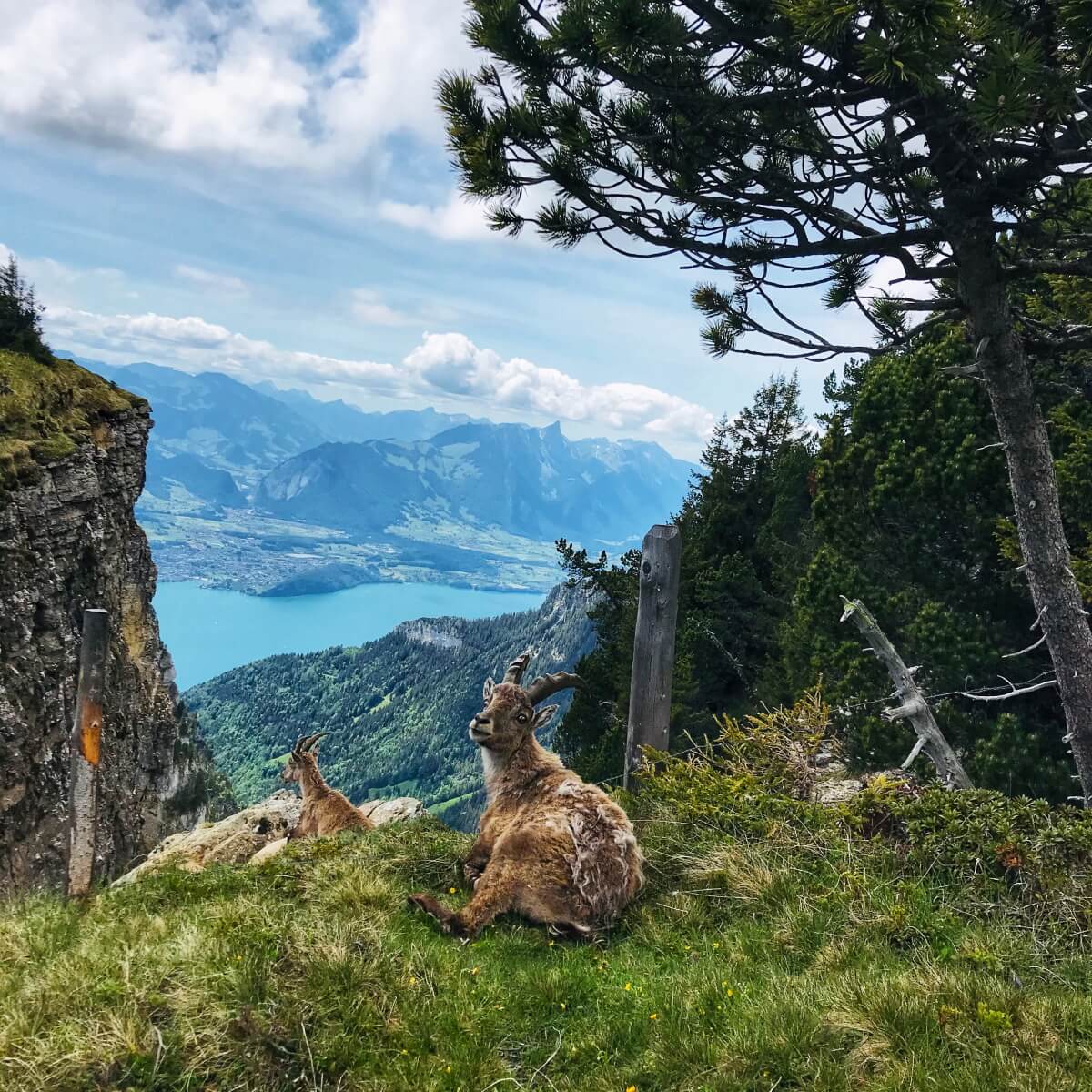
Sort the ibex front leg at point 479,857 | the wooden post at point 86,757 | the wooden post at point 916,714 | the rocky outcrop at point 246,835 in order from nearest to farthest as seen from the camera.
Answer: the wooden post at point 86,757
the ibex front leg at point 479,857
the wooden post at point 916,714
the rocky outcrop at point 246,835

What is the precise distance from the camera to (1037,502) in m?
7.68

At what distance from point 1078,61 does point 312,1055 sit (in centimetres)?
829

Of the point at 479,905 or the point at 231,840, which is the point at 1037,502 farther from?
the point at 231,840

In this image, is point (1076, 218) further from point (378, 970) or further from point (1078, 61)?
point (378, 970)

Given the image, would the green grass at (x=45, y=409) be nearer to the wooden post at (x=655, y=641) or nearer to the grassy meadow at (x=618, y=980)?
the grassy meadow at (x=618, y=980)

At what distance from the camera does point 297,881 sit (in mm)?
6223

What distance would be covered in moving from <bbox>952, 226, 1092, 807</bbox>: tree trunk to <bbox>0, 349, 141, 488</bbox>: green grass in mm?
26518

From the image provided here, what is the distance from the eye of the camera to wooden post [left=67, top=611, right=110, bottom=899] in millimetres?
6152

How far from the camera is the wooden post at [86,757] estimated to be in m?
6.15

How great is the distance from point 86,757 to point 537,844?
3968 millimetres

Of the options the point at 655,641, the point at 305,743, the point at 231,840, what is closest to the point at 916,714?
the point at 655,641

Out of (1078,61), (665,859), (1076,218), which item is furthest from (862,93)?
(665,859)

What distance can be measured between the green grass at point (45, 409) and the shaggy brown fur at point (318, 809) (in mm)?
17887

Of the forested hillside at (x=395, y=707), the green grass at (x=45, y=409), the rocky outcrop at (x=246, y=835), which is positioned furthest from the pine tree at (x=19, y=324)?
the forested hillside at (x=395, y=707)
